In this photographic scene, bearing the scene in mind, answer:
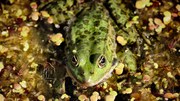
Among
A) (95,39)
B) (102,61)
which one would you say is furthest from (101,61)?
(95,39)

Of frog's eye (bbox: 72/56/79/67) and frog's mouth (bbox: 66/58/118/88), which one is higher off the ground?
frog's eye (bbox: 72/56/79/67)

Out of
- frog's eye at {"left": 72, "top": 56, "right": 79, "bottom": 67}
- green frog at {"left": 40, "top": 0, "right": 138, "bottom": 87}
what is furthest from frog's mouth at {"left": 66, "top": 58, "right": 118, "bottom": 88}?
frog's eye at {"left": 72, "top": 56, "right": 79, "bottom": 67}

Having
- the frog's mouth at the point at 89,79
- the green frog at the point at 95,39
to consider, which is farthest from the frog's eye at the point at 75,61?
the frog's mouth at the point at 89,79

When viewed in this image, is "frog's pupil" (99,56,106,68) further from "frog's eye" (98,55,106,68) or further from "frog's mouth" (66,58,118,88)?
"frog's mouth" (66,58,118,88)

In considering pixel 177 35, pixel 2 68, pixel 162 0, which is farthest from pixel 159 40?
pixel 2 68

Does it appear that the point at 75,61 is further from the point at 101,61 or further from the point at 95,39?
the point at 95,39

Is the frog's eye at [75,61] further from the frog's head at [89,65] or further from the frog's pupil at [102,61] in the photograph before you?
the frog's pupil at [102,61]
